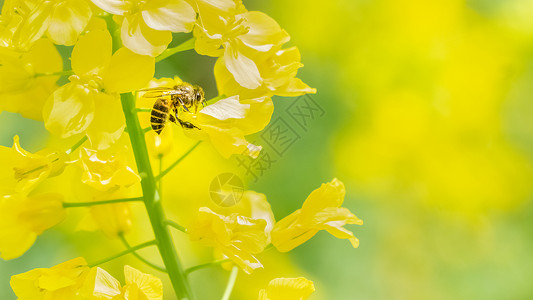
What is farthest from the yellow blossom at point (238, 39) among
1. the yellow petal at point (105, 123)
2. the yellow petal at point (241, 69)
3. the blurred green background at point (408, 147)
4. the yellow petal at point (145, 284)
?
the blurred green background at point (408, 147)

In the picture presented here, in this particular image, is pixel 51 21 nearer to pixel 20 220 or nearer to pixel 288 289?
pixel 20 220

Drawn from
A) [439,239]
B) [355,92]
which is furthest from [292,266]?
[355,92]

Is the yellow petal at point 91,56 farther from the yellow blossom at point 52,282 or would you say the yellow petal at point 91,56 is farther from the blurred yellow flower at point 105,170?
the yellow blossom at point 52,282

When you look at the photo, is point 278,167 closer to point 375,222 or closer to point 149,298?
point 375,222

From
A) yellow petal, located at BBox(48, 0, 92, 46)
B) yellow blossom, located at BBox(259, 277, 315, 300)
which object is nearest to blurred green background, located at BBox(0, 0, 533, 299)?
yellow blossom, located at BBox(259, 277, 315, 300)

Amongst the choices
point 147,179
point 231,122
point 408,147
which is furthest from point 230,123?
point 408,147
